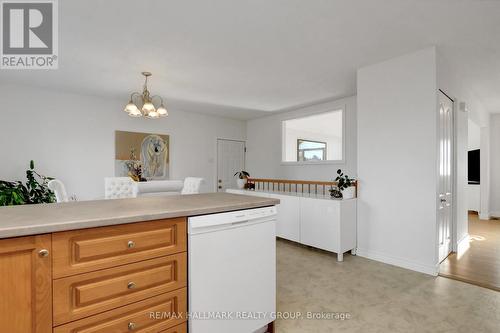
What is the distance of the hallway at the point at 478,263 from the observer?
265cm

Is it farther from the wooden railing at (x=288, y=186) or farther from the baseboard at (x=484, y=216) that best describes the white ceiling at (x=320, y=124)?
the baseboard at (x=484, y=216)

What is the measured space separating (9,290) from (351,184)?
11.0ft

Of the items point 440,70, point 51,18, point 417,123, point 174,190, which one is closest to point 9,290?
point 51,18

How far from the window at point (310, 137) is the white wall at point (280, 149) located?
0.23 meters

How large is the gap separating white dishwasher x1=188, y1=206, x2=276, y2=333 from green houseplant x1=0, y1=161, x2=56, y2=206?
136 inches

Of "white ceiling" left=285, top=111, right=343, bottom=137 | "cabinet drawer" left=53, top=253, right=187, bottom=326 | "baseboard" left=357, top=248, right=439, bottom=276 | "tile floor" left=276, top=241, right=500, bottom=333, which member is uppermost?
"white ceiling" left=285, top=111, right=343, bottom=137

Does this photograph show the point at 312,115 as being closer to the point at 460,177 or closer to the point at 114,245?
the point at 460,177

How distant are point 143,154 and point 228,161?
213cm

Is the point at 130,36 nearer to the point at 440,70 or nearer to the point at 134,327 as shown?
the point at 134,327

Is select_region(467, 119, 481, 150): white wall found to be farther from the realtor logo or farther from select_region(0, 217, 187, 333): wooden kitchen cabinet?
the realtor logo

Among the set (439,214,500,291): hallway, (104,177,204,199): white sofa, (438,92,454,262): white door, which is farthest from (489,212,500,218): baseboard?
(104,177,204,199): white sofa

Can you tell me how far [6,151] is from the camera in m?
3.98

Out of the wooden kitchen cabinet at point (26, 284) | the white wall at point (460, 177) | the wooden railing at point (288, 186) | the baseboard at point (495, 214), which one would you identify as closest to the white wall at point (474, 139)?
the baseboard at point (495, 214)

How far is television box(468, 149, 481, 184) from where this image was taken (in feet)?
21.0
